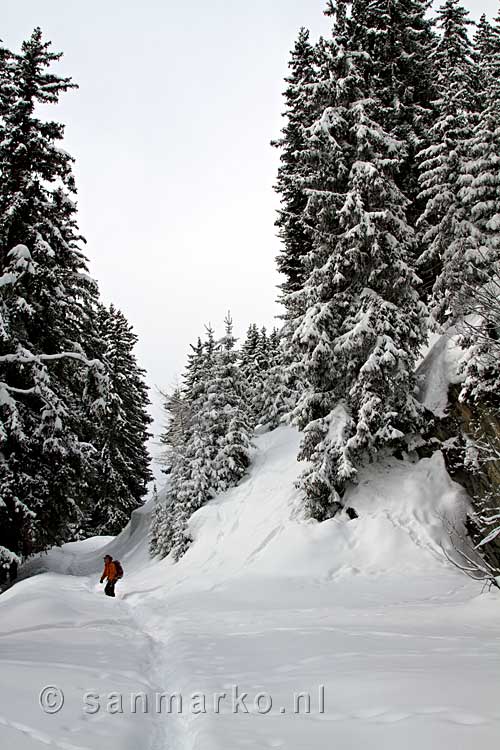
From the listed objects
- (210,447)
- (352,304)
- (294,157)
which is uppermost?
(294,157)

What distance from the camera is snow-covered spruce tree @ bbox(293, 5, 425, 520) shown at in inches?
539

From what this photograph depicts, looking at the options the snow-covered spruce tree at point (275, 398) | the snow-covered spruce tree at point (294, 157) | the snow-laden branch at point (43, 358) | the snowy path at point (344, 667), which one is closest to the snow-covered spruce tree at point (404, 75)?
the snow-covered spruce tree at point (294, 157)

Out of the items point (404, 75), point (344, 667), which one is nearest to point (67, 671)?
point (344, 667)

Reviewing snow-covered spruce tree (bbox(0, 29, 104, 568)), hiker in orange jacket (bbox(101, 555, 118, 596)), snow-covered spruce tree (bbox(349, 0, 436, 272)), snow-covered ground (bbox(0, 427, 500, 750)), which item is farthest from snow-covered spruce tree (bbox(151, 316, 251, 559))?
snow-covered spruce tree (bbox(349, 0, 436, 272))

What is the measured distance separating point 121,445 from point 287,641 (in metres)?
29.5

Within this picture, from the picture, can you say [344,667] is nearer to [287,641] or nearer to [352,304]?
[287,641]

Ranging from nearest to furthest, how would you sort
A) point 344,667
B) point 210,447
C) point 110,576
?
point 344,667 < point 110,576 < point 210,447

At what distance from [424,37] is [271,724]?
31.6 meters

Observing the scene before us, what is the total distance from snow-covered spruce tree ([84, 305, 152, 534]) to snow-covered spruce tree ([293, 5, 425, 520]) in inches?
771

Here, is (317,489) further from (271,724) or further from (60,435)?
(271,724)

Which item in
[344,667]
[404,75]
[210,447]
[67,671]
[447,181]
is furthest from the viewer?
[404,75]

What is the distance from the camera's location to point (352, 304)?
594 inches

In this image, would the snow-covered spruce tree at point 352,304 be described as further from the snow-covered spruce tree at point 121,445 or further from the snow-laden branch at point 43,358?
the snow-covered spruce tree at point 121,445

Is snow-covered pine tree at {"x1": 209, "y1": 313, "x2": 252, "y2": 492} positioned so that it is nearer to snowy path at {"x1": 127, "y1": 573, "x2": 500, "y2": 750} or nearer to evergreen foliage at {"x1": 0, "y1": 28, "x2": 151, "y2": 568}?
evergreen foliage at {"x1": 0, "y1": 28, "x2": 151, "y2": 568}
